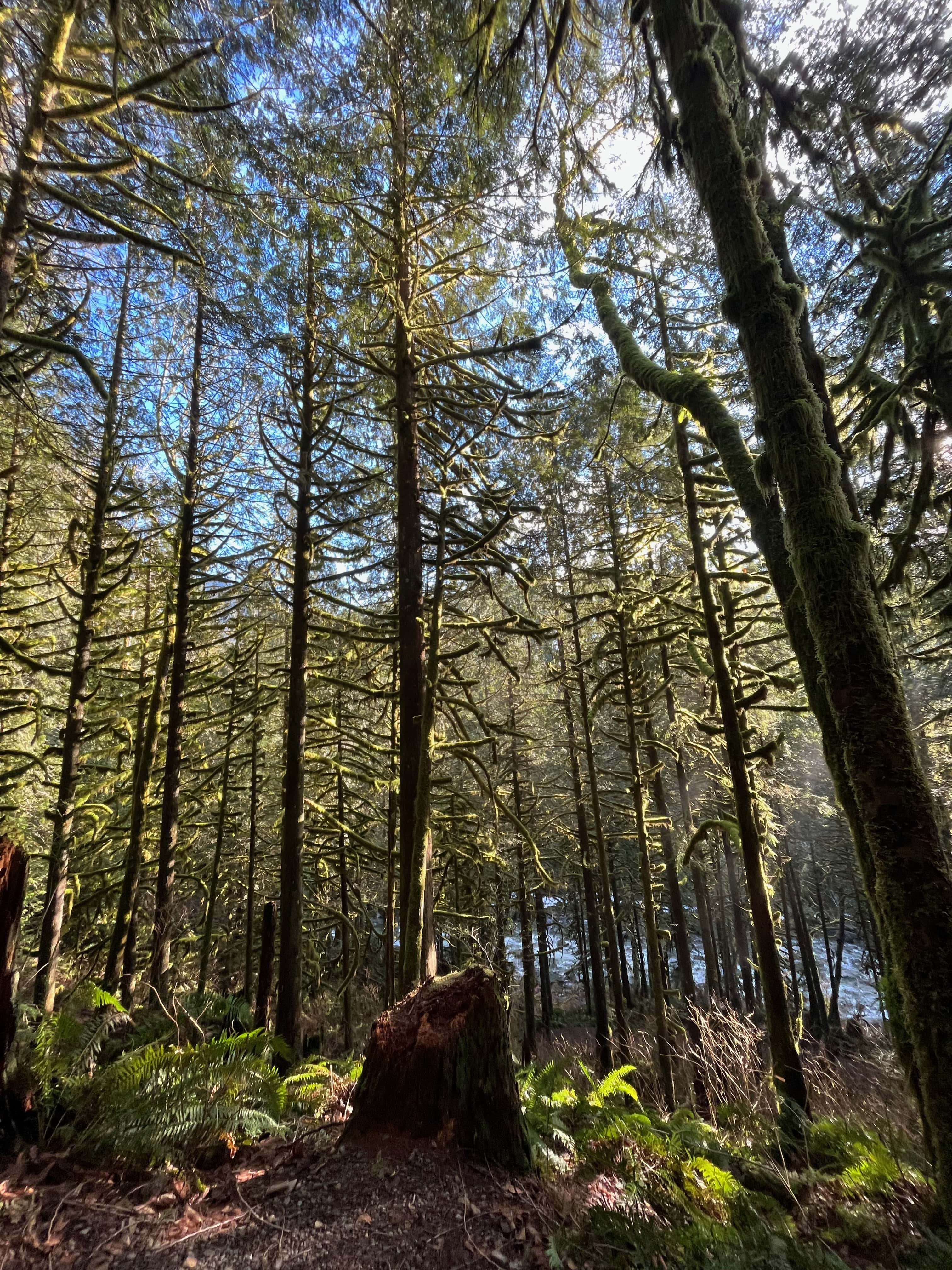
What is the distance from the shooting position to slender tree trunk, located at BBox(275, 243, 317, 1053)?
699 cm

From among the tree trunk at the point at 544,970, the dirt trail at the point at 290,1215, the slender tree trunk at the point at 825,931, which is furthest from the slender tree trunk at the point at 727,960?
the dirt trail at the point at 290,1215

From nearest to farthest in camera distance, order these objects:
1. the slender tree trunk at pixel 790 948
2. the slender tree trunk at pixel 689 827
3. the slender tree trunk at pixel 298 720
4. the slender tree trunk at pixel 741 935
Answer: the slender tree trunk at pixel 298 720 → the slender tree trunk at pixel 689 827 → the slender tree trunk at pixel 790 948 → the slender tree trunk at pixel 741 935

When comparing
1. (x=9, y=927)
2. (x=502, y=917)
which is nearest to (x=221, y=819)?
(x=9, y=927)

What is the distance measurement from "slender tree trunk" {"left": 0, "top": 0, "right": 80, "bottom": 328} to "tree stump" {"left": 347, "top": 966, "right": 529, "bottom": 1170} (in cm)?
553

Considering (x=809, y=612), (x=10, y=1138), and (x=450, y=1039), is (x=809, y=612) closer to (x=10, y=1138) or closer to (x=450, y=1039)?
(x=450, y=1039)

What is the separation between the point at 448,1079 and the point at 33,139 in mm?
6895

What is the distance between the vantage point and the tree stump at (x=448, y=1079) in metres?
3.27

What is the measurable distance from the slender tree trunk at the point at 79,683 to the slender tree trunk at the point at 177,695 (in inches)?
37.0

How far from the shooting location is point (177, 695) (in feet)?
26.8

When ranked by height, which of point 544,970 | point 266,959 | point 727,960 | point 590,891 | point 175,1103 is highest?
point 175,1103

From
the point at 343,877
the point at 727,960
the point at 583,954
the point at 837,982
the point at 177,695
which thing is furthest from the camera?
the point at 837,982

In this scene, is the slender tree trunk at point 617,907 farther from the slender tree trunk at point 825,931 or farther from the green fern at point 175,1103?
the green fern at point 175,1103

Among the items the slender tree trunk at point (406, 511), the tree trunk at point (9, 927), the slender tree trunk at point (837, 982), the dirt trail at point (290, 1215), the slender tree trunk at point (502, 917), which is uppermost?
the slender tree trunk at point (406, 511)

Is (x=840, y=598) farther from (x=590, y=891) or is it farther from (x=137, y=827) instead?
(x=590, y=891)
